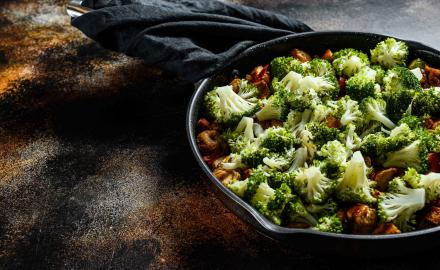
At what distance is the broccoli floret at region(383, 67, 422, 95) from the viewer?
1969 mm

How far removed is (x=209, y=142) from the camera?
1925 millimetres

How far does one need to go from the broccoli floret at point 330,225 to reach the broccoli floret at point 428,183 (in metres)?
0.28

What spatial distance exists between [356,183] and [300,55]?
2.66 ft

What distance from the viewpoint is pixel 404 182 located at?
5.41 ft

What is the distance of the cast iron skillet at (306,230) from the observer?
1.43 meters

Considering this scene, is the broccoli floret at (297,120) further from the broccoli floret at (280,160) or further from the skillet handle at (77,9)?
the skillet handle at (77,9)

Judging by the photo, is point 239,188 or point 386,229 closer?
point 386,229

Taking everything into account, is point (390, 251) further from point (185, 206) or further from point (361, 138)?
point (185, 206)

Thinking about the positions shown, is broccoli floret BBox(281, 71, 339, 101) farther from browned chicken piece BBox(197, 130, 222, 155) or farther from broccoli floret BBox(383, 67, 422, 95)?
browned chicken piece BBox(197, 130, 222, 155)

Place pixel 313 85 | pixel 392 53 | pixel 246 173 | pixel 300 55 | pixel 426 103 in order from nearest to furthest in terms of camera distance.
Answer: pixel 246 173, pixel 426 103, pixel 313 85, pixel 392 53, pixel 300 55

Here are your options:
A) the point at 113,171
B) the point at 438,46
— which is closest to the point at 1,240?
the point at 113,171

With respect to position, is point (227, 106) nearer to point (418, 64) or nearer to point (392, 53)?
point (392, 53)

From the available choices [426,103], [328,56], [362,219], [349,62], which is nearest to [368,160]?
[362,219]

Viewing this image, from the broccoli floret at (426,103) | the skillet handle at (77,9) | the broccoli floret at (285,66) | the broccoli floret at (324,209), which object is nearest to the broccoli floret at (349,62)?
the broccoli floret at (285,66)
